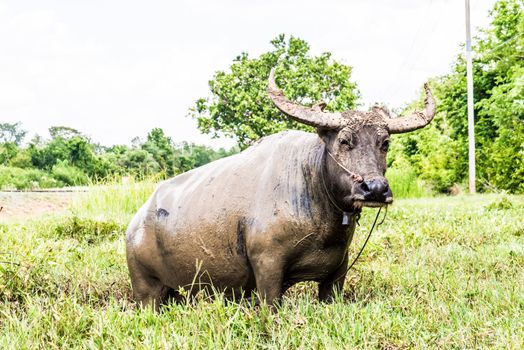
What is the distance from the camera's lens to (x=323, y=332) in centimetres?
288

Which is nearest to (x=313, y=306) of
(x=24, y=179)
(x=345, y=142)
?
(x=345, y=142)

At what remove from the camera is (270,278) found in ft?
10.9

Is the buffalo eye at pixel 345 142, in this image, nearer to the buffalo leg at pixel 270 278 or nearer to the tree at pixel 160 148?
the buffalo leg at pixel 270 278

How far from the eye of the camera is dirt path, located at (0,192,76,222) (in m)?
11.7

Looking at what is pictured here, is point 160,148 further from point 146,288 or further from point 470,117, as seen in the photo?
point 146,288

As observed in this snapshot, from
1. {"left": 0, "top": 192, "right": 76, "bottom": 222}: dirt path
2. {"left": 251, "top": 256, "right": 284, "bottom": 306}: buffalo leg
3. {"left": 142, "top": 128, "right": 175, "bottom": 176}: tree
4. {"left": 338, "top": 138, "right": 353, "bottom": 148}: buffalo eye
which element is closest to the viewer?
{"left": 338, "top": 138, "right": 353, "bottom": 148}: buffalo eye

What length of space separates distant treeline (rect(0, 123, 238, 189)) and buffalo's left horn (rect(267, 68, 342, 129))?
11.8 m

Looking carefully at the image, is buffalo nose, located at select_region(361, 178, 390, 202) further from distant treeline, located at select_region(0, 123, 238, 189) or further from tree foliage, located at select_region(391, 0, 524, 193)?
tree foliage, located at select_region(391, 0, 524, 193)

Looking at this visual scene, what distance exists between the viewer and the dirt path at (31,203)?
11.7 m

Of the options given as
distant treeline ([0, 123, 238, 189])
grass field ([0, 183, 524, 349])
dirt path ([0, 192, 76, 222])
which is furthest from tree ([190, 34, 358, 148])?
grass field ([0, 183, 524, 349])

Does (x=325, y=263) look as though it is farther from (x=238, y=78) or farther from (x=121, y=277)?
(x=238, y=78)

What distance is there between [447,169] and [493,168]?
4204 mm

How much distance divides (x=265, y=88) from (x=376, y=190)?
1893 centimetres

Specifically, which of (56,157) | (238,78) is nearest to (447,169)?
(238,78)
